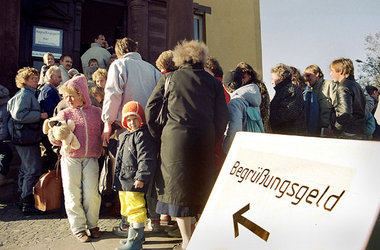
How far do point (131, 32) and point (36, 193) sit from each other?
560 centimetres

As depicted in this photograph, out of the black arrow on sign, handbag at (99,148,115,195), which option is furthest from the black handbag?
the black arrow on sign

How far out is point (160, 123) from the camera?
257 centimetres

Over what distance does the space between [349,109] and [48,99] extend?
375 cm

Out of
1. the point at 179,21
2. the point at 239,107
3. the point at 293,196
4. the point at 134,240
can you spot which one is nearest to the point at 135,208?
the point at 134,240

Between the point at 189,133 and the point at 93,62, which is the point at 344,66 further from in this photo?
the point at 93,62

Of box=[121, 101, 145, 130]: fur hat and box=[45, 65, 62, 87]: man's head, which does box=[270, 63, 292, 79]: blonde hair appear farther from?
box=[45, 65, 62, 87]: man's head

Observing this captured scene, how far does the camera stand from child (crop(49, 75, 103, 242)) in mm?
3031

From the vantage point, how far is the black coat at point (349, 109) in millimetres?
3715

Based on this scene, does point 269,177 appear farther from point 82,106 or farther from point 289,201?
point 82,106

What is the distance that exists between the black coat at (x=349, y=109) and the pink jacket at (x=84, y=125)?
2814 mm

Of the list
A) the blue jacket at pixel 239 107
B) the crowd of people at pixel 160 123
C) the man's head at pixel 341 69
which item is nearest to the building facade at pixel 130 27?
the crowd of people at pixel 160 123

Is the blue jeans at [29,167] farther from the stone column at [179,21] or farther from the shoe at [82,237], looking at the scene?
the stone column at [179,21]

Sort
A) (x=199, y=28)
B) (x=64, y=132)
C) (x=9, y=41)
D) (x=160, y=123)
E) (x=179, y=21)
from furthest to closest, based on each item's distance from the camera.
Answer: (x=199, y=28) < (x=9, y=41) < (x=179, y=21) < (x=64, y=132) < (x=160, y=123)

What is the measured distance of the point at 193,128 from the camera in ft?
7.90
